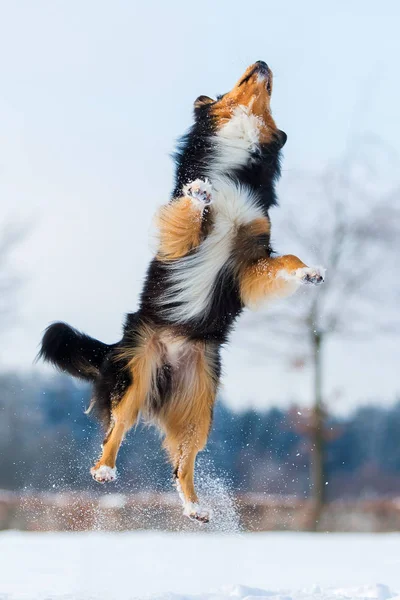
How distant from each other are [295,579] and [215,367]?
2.13m

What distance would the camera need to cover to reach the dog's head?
5605 millimetres

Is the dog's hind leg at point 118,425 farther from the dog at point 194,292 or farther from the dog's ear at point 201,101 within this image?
the dog's ear at point 201,101

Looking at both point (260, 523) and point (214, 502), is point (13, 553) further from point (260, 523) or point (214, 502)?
point (260, 523)

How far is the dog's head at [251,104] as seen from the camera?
5.61 m

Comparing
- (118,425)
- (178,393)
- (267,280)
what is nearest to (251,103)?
(267,280)

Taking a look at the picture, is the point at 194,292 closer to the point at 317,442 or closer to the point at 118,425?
the point at 118,425

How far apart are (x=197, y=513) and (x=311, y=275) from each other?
70.0 inches

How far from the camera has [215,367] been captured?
582 centimetres

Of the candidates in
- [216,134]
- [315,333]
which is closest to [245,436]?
[315,333]

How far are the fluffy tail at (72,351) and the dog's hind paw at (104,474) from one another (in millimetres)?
823

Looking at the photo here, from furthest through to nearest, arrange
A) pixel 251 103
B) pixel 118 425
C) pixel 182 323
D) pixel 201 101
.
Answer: pixel 201 101 < pixel 251 103 < pixel 182 323 < pixel 118 425

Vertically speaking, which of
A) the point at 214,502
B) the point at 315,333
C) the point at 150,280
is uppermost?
the point at 315,333

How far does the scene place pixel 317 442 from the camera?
1209cm

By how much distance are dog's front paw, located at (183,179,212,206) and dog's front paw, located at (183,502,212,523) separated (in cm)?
203
